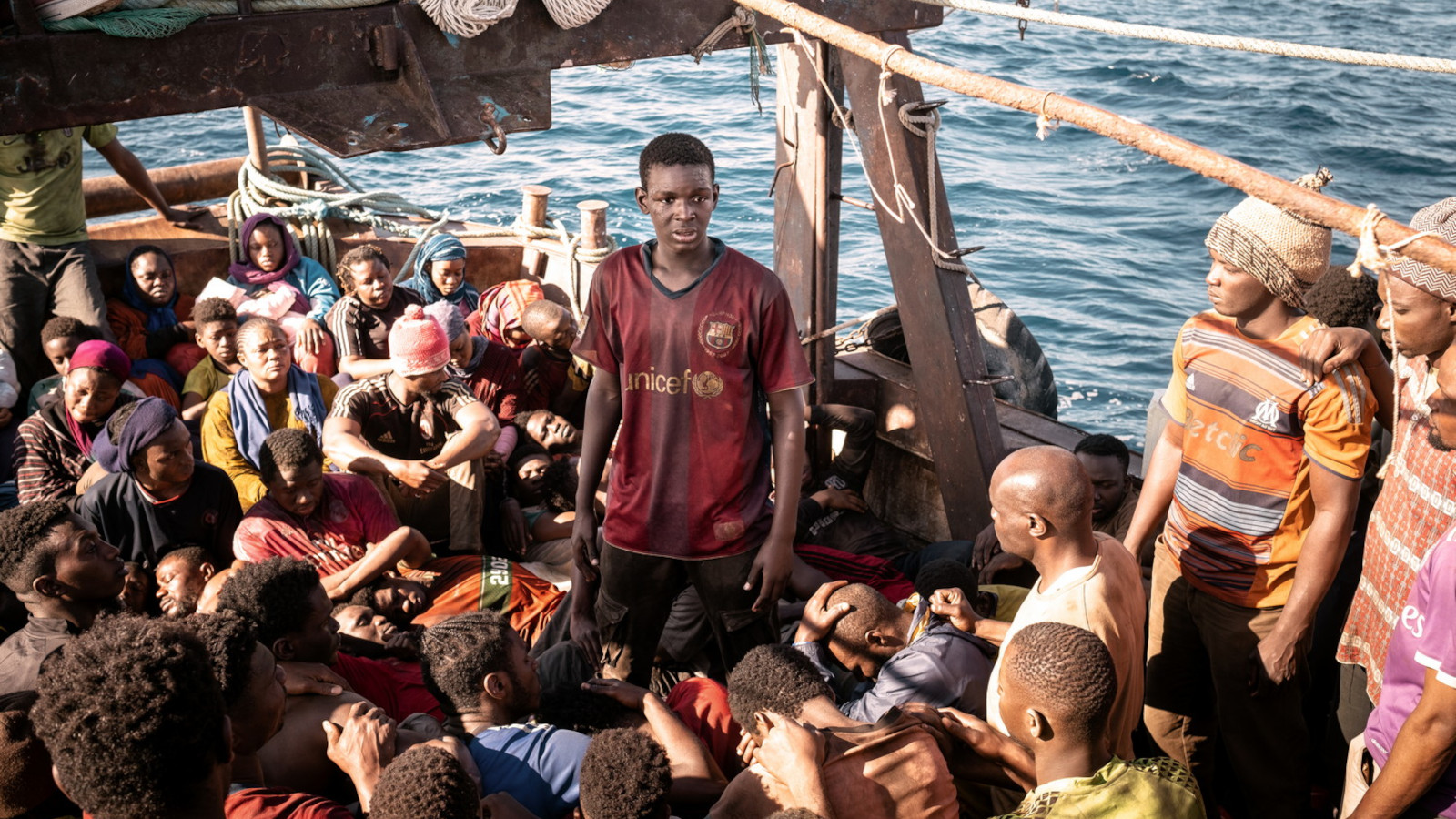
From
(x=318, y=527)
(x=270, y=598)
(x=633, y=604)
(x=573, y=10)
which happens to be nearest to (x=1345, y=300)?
(x=633, y=604)

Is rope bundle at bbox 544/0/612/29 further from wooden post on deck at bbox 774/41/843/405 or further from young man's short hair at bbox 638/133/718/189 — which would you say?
wooden post on deck at bbox 774/41/843/405

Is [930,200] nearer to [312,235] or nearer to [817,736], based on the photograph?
[817,736]

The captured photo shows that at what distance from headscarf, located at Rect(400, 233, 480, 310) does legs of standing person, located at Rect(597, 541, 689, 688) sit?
3471mm

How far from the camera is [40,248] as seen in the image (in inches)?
245

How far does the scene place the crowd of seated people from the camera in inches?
99.2

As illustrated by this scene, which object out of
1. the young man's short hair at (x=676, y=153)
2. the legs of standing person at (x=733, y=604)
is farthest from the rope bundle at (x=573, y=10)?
the legs of standing person at (x=733, y=604)

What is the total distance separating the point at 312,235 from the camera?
7.82 m

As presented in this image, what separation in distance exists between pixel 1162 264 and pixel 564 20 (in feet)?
33.8

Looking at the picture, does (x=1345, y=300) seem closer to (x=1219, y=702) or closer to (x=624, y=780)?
(x=1219, y=702)

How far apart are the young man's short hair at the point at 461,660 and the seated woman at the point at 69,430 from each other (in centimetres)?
242

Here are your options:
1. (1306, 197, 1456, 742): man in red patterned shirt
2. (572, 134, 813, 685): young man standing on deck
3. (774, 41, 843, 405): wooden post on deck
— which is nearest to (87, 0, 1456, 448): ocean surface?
(774, 41, 843, 405): wooden post on deck

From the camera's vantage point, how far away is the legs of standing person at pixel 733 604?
11.6 feet

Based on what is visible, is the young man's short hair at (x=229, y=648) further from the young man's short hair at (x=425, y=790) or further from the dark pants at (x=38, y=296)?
the dark pants at (x=38, y=296)

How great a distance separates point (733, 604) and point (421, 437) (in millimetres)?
2081
